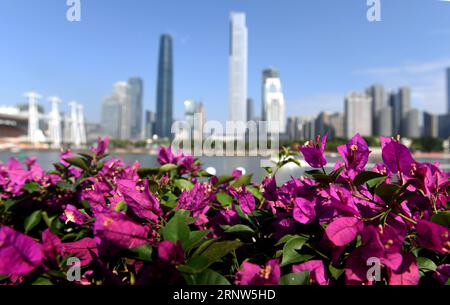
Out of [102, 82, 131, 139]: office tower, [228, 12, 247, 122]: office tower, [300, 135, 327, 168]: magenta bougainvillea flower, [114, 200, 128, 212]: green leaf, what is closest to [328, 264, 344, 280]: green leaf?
[300, 135, 327, 168]: magenta bougainvillea flower

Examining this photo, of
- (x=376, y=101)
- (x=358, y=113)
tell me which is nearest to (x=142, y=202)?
(x=358, y=113)

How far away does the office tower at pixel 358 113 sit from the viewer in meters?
42.1

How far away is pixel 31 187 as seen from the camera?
1.01 metres

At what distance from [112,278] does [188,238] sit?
0.11 metres

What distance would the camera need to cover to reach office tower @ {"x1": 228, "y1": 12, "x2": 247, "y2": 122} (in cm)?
1512

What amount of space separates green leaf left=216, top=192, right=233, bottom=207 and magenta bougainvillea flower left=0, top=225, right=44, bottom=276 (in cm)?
48

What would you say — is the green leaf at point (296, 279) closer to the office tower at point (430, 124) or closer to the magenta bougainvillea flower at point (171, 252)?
the magenta bougainvillea flower at point (171, 252)

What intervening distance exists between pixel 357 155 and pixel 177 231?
0.36 metres

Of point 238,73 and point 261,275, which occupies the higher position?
point 238,73

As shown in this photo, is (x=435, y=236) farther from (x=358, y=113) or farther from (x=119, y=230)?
(x=358, y=113)
